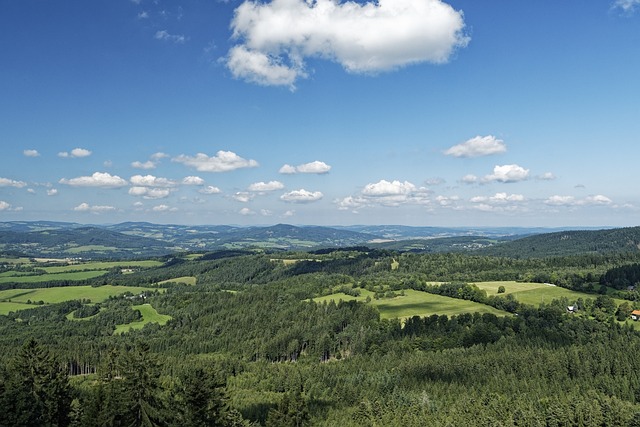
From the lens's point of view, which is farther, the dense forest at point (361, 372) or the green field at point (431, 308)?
the green field at point (431, 308)

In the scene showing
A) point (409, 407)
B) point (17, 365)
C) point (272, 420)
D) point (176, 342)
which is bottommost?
point (176, 342)

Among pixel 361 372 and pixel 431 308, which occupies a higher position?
pixel 431 308

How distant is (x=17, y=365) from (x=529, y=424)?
85610 millimetres

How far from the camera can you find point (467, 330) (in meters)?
152

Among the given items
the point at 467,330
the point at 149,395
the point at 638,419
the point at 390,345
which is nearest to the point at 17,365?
the point at 149,395

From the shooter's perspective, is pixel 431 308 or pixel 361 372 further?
pixel 431 308

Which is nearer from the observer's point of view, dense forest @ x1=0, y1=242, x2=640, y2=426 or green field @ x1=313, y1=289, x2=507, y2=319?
dense forest @ x1=0, y1=242, x2=640, y2=426

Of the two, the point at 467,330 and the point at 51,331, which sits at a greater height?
the point at 467,330

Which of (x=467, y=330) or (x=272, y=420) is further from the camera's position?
(x=467, y=330)

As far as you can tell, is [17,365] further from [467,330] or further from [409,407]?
[467,330]

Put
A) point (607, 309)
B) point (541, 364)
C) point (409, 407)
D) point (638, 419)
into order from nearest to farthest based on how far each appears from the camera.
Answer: point (638, 419), point (409, 407), point (541, 364), point (607, 309)

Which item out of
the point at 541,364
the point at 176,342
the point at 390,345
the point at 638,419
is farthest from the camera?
the point at 176,342

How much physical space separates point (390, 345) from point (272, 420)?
100 m

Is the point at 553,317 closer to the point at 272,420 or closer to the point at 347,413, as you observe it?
the point at 347,413
